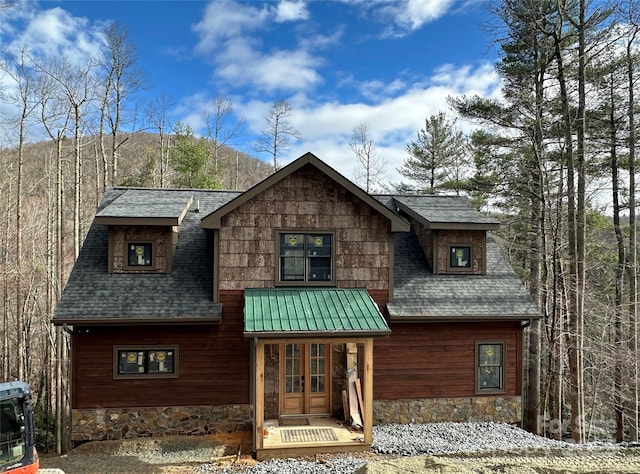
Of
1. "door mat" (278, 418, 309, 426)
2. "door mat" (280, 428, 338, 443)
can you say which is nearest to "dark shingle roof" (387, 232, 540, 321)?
"door mat" (280, 428, 338, 443)

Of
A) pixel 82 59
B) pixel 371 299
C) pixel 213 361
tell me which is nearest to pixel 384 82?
pixel 82 59

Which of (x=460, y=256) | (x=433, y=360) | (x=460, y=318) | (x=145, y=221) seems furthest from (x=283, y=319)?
(x=460, y=256)

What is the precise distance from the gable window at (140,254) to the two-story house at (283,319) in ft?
0.08

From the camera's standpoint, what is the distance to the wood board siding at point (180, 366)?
875 cm

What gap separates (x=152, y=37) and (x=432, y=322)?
1516cm

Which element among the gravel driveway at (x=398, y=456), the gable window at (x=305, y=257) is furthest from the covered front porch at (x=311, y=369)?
the gravel driveway at (x=398, y=456)

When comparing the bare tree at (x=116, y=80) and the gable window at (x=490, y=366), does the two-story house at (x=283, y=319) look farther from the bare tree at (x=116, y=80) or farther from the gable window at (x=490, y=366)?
the bare tree at (x=116, y=80)

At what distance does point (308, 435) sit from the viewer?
8281 millimetres

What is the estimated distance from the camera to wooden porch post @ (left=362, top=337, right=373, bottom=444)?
7891 millimetres

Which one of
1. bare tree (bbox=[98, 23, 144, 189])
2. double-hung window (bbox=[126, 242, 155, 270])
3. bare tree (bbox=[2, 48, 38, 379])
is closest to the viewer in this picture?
double-hung window (bbox=[126, 242, 155, 270])

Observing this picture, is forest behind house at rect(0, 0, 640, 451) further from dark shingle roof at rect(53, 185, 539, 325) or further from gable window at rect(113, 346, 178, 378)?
gable window at rect(113, 346, 178, 378)

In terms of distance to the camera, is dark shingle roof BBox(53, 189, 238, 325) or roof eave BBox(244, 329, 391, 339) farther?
dark shingle roof BBox(53, 189, 238, 325)

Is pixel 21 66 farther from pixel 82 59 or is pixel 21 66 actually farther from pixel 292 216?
pixel 292 216

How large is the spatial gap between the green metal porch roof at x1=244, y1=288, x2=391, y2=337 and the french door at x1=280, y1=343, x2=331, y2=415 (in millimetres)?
1215
